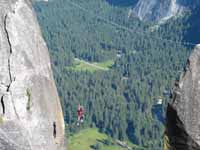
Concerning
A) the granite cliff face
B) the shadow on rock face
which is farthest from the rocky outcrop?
the granite cliff face

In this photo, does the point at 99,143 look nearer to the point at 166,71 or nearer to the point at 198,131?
the point at 166,71

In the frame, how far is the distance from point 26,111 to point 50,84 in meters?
1.10

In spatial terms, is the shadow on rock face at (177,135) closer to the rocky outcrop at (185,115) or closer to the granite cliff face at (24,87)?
the rocky outcrop at (185,115)

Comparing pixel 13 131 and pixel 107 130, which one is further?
pixel 107 130

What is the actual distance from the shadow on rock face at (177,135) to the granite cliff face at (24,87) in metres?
3.76

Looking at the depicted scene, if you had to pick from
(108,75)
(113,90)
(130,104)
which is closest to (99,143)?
(130,104)

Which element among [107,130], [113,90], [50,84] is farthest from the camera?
[113,90]

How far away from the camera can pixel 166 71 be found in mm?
176375

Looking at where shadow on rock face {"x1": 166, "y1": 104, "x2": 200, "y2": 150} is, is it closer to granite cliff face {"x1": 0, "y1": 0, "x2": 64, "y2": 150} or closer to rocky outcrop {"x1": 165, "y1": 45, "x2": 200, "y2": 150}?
rocky outcrop {"x1": 165, "y1": 45, "x2": 200, "y2": 150}

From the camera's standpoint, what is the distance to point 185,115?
39.1 feet

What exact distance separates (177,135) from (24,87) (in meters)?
4.19

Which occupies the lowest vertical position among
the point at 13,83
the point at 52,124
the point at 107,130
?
the point at 107,130

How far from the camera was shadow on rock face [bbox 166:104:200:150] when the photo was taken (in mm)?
11922

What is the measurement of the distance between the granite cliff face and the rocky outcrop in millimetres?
3763
